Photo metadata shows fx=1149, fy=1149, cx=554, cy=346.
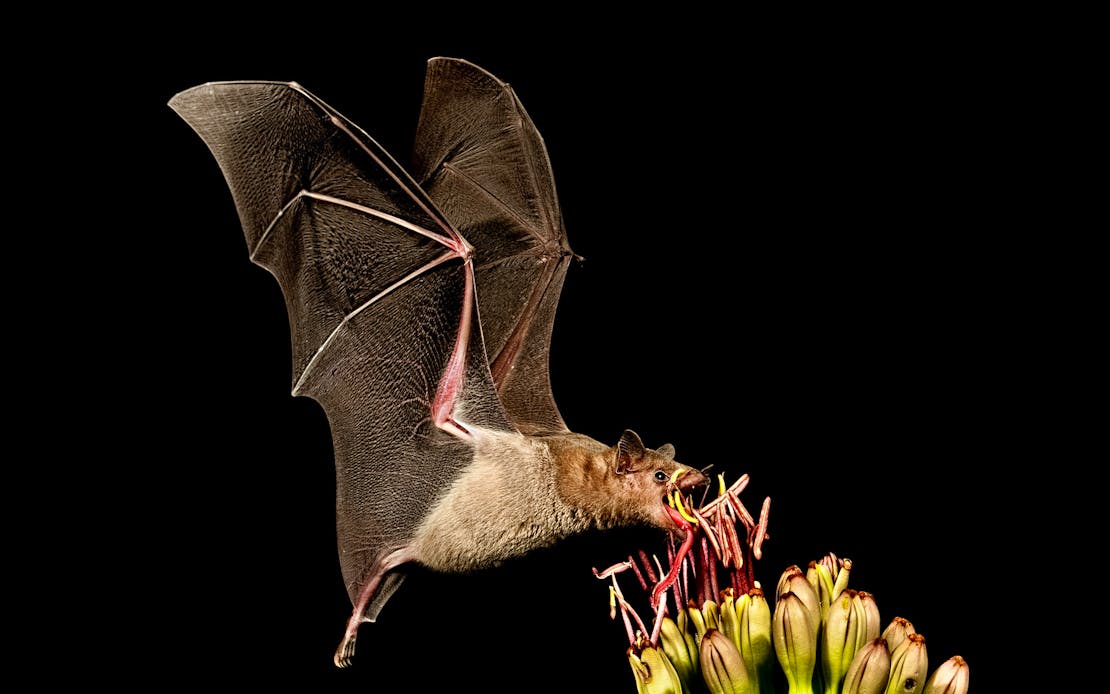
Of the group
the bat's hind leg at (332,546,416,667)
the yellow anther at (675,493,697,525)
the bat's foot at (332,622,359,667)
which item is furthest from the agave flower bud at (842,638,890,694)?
the bat's foot at (332,622,359,667)

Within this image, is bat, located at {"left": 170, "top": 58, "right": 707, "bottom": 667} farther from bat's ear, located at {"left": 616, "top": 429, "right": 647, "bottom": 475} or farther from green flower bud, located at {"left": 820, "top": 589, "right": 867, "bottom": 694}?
green flower bud, located at {"left": 820, "top": 589, "right": 867, "bottom": 694}

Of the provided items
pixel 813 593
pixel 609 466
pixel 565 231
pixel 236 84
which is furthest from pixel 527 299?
pixel 813 593

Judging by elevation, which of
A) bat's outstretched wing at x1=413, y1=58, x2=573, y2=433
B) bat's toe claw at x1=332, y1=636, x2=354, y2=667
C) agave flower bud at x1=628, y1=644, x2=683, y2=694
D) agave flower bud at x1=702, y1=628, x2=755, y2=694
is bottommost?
bat's toe claw at x1=332, y1=636, x2=354, y2=667

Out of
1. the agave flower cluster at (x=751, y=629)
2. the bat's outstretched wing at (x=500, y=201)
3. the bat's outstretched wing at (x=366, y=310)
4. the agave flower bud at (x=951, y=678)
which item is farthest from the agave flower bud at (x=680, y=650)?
the bat's outstretched wing at (x=500, y=201)

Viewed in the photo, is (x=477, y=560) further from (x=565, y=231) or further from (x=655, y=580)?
(x=565, y=231)

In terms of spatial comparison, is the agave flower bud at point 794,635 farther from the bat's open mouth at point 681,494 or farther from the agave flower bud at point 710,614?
the bat's open mouth at point 681,494

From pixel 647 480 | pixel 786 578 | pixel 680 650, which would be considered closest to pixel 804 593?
pixel 786 578

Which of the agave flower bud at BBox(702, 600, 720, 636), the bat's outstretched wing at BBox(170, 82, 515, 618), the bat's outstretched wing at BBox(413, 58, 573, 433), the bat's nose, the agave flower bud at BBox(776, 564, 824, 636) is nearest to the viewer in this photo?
the agave flower bud at BBox(776, 564, 824, 636)
